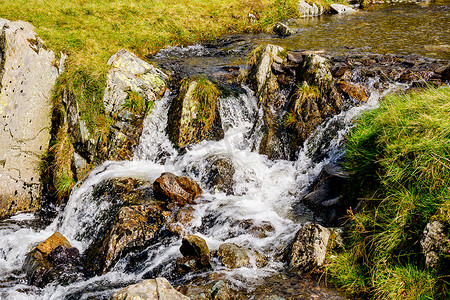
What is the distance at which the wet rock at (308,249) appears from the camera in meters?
5.42

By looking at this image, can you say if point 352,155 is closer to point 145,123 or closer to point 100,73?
point 145,123

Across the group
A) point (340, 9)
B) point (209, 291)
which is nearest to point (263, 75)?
point (209, 291)

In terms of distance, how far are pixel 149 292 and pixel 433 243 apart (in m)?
3.80

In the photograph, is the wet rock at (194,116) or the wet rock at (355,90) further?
the wet rock at (194,116)

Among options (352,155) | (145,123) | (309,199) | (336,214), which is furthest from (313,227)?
(145,123)

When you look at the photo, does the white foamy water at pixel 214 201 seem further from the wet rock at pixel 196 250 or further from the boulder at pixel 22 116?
the boulder at pixel 22 116

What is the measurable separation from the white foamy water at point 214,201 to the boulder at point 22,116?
866mm

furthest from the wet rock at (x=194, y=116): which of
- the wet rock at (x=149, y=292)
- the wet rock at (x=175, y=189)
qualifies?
the wet rock at (x=149, y=292)

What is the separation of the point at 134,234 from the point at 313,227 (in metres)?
3.98

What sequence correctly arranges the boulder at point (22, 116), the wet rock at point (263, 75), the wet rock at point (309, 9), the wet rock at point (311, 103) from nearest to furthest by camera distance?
the boulder at point (22, 116) → the wet rock at point (311, 103) → the wet rock at point (263, 75) → the wet rock at point (309, 9)

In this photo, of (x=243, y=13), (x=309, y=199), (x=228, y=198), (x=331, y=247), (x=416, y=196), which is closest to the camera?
(x=416, y=196)

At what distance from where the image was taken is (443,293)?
4.13m

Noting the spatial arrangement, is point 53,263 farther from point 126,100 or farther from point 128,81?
point 128,81

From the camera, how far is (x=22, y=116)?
32.8ft
